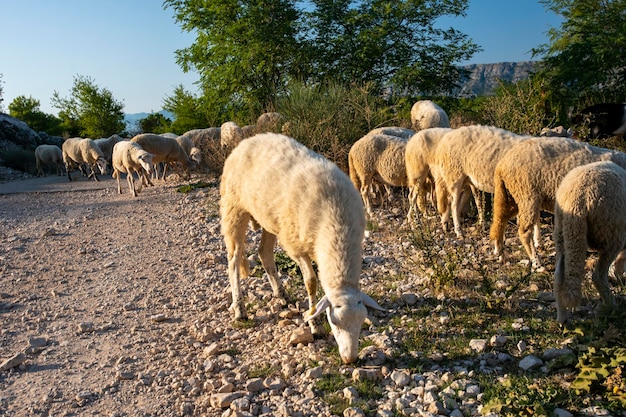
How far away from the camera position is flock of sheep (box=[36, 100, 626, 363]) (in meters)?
4.12

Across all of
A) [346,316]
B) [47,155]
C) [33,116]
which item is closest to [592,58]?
[346,316]

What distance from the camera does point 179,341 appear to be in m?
4.84

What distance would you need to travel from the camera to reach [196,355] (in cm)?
454

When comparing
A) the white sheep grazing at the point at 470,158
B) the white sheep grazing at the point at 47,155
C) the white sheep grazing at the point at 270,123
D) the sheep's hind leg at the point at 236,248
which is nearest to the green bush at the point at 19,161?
the white sheep grazing at the point at 47,155

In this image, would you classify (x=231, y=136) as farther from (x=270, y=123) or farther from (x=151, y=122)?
(x=151, y=122)

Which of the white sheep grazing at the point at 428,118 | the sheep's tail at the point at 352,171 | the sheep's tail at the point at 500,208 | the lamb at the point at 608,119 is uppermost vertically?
the white sheep grazing at the point at 428,118

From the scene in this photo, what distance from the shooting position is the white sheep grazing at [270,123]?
39.5 ft

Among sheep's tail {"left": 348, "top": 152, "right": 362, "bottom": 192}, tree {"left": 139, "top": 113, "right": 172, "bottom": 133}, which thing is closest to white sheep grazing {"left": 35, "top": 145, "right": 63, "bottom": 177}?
tree {"left": 139, "top": 113, "right": 172, "bottom": 133}

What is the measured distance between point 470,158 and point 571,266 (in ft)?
10.0

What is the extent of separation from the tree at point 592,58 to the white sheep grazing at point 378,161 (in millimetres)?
10334

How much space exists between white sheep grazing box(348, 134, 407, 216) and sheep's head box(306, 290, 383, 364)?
5.09 meters

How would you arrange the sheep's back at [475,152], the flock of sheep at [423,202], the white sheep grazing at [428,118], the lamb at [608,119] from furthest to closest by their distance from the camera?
1. the white sheep grazing at [428,118]
2. the lamb at [608,119]
3. the sheep's back at [475,152]
4. the flock of sheep at [423,202]

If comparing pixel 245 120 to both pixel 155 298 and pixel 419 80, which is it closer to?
pixel 419 80

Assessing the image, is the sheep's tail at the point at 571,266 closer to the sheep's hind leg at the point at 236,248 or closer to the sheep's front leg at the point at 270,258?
the sheep's front leg at the point at 270,258
